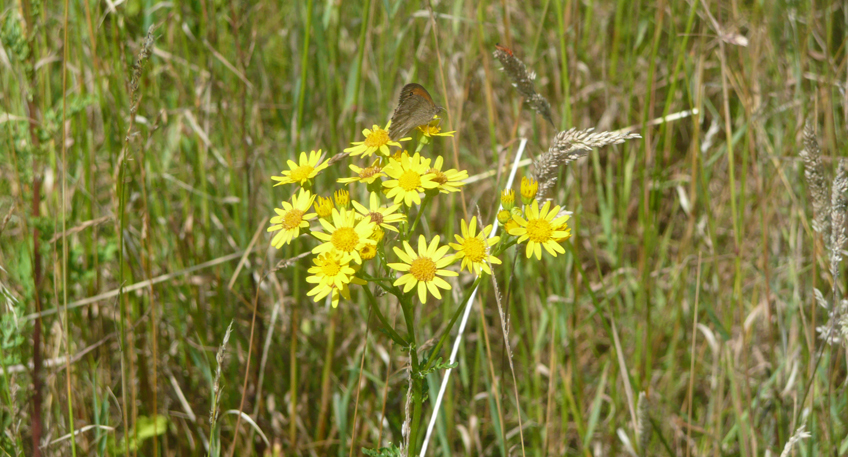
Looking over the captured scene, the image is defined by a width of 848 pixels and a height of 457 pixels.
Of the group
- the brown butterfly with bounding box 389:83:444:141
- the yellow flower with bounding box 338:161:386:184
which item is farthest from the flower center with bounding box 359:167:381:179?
the brown butterfly with bounding box 389:83:444:141

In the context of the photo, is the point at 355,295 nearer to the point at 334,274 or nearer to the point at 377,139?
the point at 377,139

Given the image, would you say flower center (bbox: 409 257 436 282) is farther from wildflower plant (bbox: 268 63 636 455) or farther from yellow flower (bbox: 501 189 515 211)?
yellow flower (bbox: 501 189 515 211)

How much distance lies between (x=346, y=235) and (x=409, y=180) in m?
0.23

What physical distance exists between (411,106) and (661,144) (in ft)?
4.08

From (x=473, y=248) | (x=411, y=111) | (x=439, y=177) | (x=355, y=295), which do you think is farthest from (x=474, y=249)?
(x=355, y=295)

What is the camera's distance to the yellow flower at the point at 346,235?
1398 mm

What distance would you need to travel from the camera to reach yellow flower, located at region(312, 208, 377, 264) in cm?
140

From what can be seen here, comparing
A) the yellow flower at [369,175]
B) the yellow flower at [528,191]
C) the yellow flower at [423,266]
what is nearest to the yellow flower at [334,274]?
the yellow flower at [423,266]

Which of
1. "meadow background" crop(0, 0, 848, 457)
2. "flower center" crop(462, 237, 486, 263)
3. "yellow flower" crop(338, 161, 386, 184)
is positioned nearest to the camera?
"flower center" crop(462, 237, 486, 263)

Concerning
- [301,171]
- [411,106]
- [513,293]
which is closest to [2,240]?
[301,171]

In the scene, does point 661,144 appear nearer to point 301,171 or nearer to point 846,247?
point 846,247

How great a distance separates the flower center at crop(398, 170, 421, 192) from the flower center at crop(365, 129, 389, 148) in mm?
180

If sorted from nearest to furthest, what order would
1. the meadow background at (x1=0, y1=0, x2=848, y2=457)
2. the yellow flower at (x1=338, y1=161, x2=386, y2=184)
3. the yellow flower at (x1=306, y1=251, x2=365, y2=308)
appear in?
the yellow flower at (x1=306, y1=251, x2=365, y2=308) < the yellow flower at (x1=338, y1=161, x2=386, y2=184) < the meadow background at (x1=0, y1=0, x2=848, y2=457)

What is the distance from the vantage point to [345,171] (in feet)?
9.00
